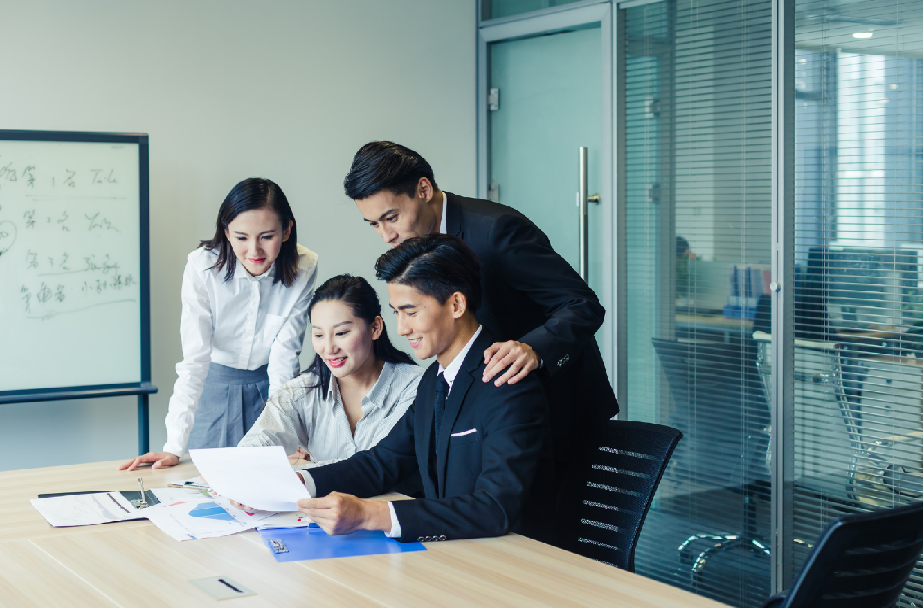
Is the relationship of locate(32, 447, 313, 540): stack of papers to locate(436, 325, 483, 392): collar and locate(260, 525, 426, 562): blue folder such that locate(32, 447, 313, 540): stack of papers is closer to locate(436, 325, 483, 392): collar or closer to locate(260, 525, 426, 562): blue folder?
locate(260, 525, 426, 562): blue folder

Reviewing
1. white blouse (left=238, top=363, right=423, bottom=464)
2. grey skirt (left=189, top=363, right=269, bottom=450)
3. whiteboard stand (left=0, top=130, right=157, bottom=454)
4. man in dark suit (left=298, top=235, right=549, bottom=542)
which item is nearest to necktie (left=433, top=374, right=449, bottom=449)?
man in dark suit (left=298, top=235, right=549, bottom=542)

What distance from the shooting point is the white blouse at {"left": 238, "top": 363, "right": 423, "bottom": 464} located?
2512 millimetres

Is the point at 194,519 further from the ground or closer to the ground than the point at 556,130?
closer to the ground

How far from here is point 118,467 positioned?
2.46 meters

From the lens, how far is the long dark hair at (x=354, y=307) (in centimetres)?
257

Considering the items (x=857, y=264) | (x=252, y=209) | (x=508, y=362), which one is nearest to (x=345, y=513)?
(x=508, y=362)

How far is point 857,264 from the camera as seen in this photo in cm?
309

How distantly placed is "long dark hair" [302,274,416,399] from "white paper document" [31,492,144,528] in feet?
2.10

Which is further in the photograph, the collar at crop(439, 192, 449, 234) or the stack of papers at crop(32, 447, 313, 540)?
the collar at crop(439, 192, 449, 234)

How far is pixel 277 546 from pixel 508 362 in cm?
57

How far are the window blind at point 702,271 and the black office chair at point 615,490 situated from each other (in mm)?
1423

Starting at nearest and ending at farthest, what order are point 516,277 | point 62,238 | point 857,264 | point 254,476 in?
point 254,476 < point 516,277 < point 857,264 < point 62,238

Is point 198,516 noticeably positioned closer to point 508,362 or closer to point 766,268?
point 508,362

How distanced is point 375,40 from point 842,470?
8.96ft
